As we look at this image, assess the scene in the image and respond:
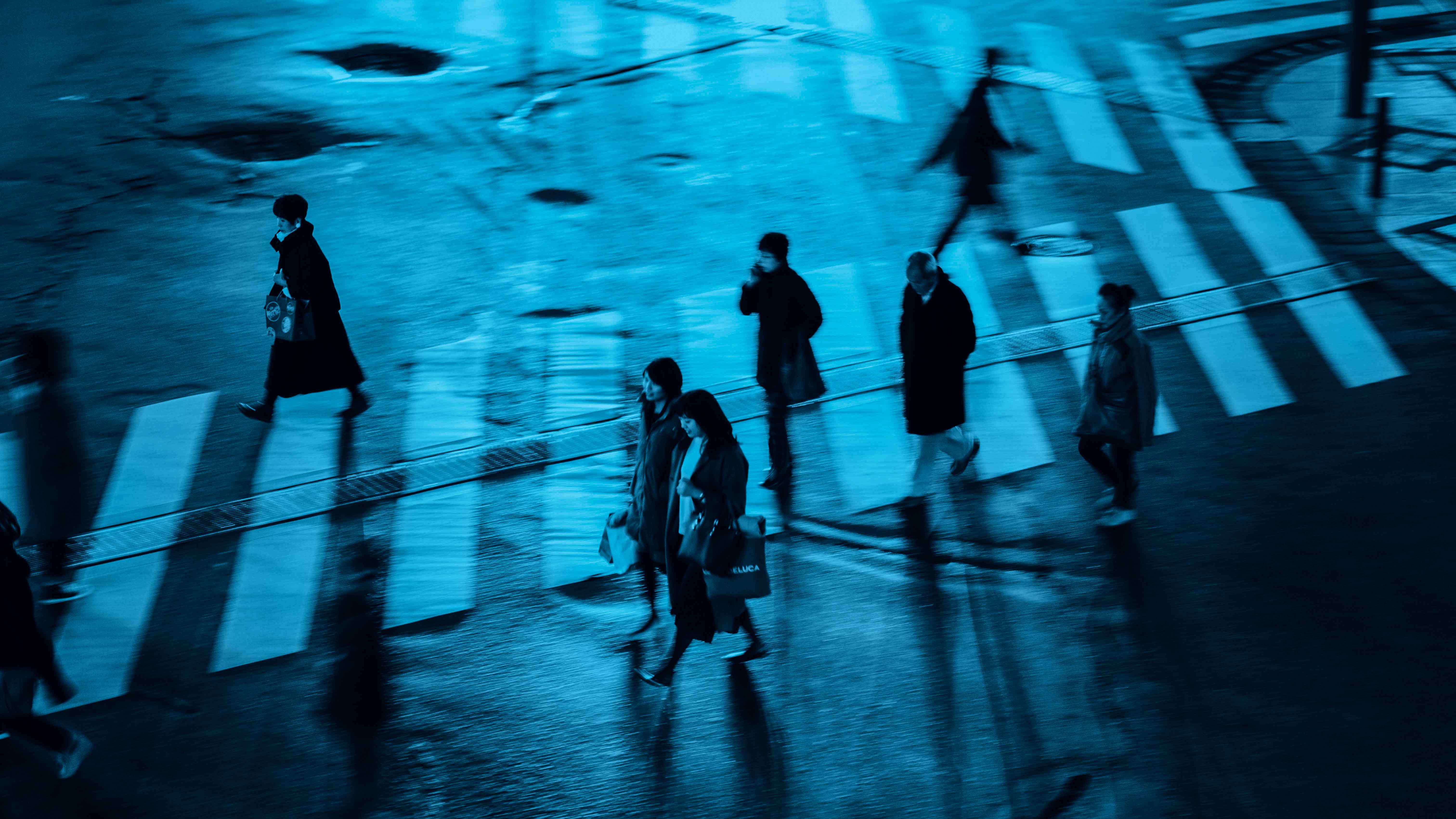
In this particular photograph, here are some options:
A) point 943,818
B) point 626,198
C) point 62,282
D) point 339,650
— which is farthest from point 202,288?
point 943,818

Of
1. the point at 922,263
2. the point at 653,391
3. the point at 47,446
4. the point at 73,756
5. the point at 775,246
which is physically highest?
the point at 775,246

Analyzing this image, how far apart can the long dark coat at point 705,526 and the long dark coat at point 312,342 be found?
12.9ft

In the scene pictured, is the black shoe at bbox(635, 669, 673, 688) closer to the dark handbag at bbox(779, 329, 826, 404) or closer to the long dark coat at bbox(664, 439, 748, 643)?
the long dark coat at bbox(664, 439, 748, 643)

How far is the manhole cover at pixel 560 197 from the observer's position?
13.1 meters

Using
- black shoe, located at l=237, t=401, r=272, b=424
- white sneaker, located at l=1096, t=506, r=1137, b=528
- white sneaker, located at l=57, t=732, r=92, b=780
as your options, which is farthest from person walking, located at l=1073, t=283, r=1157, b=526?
black shoe, located at l=237, t=401, r=272, b=424

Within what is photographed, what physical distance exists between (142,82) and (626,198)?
7937 millimetres

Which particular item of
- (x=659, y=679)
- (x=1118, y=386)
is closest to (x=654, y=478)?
(x=659, y=679)

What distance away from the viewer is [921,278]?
7.89 m

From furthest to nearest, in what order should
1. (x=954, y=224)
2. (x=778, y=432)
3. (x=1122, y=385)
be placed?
1. (x=954, y=224)
2. (x=778, y=432)
3. (x=1122, y=385)

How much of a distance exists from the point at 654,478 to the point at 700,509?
359 millimetres

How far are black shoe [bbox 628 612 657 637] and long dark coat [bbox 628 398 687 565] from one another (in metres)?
0.64

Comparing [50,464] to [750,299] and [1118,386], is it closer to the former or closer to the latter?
[750,299]

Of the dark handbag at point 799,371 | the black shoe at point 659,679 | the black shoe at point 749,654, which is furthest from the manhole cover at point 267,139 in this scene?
the black shoe at point 749,654

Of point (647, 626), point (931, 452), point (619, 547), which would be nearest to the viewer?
point (619, 547)
